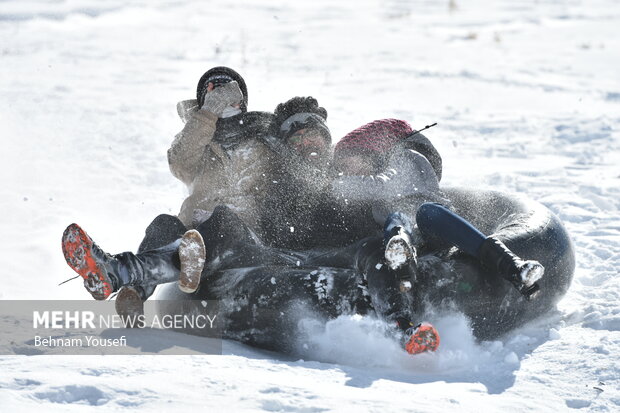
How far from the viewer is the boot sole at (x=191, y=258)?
361 centimetres

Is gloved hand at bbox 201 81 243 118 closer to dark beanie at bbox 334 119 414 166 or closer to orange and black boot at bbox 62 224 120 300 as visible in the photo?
dark beanie at bbox 334 119 414 166

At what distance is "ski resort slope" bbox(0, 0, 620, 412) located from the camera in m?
2.89

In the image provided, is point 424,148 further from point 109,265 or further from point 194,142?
point 109,265

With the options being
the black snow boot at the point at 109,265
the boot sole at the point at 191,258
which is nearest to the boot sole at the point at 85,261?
the black snow boot at the point at 109,265

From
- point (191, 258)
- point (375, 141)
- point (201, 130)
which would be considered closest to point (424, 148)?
point (375, 141)

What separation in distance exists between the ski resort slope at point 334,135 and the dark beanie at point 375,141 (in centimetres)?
117

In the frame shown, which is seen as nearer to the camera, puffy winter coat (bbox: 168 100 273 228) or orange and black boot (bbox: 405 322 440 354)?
orange and black boot (bbox: 405 322 440 354)

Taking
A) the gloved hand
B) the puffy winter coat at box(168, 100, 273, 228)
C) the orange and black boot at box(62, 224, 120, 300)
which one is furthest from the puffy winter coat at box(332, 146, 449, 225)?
the orange and black boot at box(62, 224, 120, 300)

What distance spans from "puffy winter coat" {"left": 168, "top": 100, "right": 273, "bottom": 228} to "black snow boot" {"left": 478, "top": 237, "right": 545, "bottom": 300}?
4.23ft

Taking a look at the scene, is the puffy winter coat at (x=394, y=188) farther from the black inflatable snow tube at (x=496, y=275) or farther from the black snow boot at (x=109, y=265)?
the black snow boot at (x=109, y=265)

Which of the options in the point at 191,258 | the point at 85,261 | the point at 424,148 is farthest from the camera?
the point at 424,148

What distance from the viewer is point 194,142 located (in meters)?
4.36

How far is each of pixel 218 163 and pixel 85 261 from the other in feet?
3.98

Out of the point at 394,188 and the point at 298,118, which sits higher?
the point at 298,118
